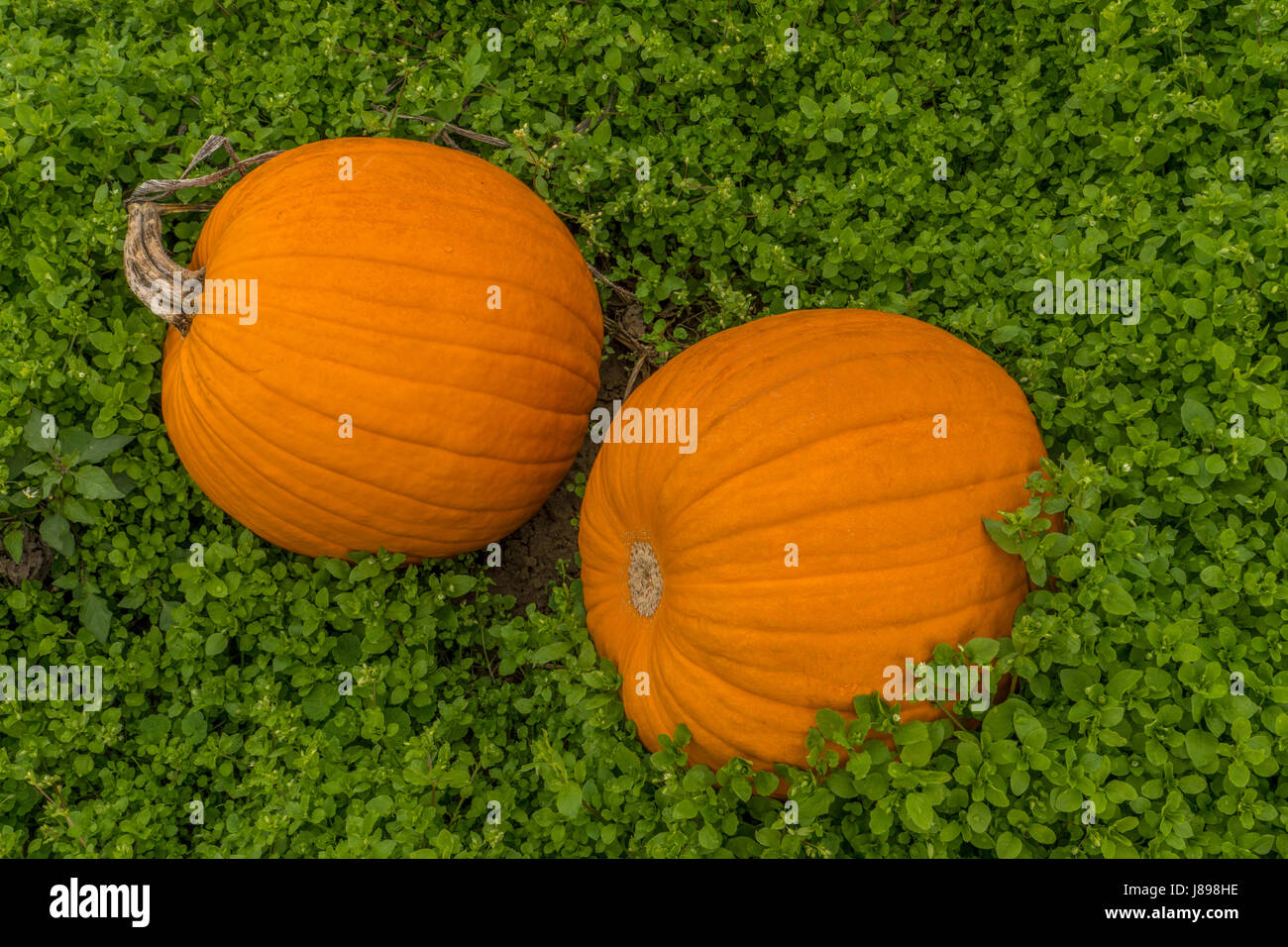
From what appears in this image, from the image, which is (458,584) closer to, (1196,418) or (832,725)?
(832,725)

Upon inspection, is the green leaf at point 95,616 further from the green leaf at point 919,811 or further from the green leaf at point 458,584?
the green leaf at point 919,811

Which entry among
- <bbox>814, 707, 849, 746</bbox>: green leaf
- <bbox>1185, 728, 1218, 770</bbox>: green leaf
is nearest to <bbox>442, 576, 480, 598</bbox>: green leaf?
<bbox>814, 707, 849, 746</bbox>: green leaf

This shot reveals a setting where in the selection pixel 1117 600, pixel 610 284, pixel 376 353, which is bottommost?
pixel 1117 600

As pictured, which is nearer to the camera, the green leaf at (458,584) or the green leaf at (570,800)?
the green leaf at (570,800)

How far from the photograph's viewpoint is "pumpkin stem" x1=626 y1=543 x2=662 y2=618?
120 inches

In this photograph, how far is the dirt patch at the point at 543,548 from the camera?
405cm

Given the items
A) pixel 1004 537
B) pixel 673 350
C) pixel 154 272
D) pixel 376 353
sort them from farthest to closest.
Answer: pixel 673 350
pixel 154 272
pixel 376 353
pixel 1004 537

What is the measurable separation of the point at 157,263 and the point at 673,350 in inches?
79.6

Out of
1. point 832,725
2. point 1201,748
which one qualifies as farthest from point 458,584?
point 1201,748

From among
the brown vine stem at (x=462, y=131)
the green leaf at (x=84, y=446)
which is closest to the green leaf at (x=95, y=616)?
the green leaf at (x=84, y=446)

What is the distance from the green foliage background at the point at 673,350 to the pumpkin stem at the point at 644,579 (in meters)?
0.32

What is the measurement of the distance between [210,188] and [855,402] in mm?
2832

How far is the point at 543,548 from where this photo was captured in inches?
161

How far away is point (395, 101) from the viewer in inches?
163
